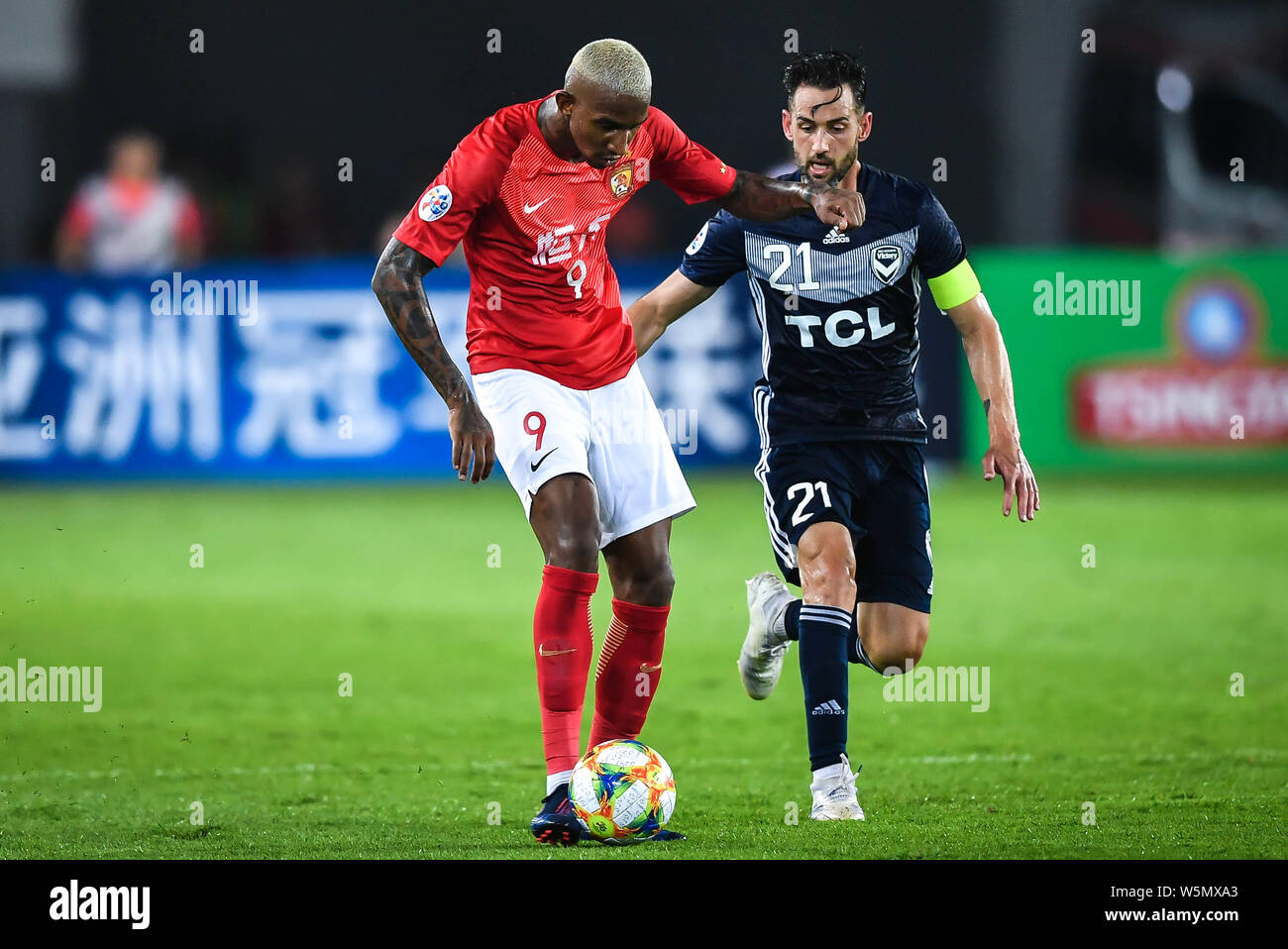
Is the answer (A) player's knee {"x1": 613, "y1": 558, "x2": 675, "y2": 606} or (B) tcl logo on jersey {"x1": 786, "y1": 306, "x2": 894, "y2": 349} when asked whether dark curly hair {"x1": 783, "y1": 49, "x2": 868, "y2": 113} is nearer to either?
(B) tcl logo on jersey {"x1": 786, "y1": 306, "x2": 894, "y2": 349}

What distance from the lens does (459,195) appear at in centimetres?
561

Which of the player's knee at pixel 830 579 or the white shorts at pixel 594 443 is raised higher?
the white shorts at pixel 594 443

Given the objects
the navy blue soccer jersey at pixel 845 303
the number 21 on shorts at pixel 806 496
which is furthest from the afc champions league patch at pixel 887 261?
the number 21 on shorts at pixel 806 496

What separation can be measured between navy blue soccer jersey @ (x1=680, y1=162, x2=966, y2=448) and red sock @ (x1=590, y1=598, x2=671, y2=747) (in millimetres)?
808

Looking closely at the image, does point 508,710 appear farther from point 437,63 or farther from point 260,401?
point 437,63

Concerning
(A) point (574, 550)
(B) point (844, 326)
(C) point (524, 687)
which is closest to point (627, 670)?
(A) point (574, 550)

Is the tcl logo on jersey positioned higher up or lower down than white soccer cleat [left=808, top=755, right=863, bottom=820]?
higher up

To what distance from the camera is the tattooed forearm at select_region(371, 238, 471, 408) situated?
5434 mm

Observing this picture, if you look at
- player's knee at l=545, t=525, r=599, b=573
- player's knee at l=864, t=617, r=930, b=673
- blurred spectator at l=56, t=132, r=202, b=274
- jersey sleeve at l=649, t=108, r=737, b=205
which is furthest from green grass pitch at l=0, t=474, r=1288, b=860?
blurred spectator at l=56, t=132, r=202, b=274

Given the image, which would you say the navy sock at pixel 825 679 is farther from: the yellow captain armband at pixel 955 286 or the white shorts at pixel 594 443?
the yellow captain armband at pixel 955 286

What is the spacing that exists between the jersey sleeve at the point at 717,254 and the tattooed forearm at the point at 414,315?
1.20 m

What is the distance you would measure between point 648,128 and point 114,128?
1581cm

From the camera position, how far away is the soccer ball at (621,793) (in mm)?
5340

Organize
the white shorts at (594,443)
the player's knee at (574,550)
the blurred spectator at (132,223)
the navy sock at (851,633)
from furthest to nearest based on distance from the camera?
the blurred spectator at (132,223) → the navy sock at (851,633) → the white shorts at (594,443) → the player's knee at (574,550)
